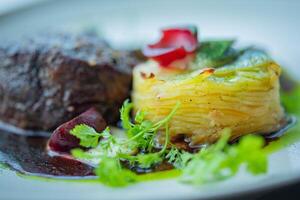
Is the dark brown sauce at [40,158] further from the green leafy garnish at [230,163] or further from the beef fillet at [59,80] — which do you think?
the green leafy garnish at [230,163]

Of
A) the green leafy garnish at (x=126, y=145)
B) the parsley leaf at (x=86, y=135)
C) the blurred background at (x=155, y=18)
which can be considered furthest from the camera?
the blurred background at (x=155, y=18)

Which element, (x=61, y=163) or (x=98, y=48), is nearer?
(x=61, y=163)

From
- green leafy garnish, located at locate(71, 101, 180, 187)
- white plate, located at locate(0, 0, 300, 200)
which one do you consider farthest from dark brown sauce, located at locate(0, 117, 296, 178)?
white plate, located at locate(0, 0, 300, 200)

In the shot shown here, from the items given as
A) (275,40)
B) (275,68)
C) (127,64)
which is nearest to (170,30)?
(127,64)

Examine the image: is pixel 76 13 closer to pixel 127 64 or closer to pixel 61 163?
pixel 127 64

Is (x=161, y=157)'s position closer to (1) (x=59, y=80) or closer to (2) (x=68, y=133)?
(2) (x=68, y=133)

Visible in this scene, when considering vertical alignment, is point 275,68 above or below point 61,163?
above

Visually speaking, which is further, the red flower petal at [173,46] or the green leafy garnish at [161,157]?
the red flower petal at [173,46]

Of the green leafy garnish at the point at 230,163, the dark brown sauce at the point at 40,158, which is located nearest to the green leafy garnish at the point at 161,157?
the green leafy garnish at the point at 230,163
